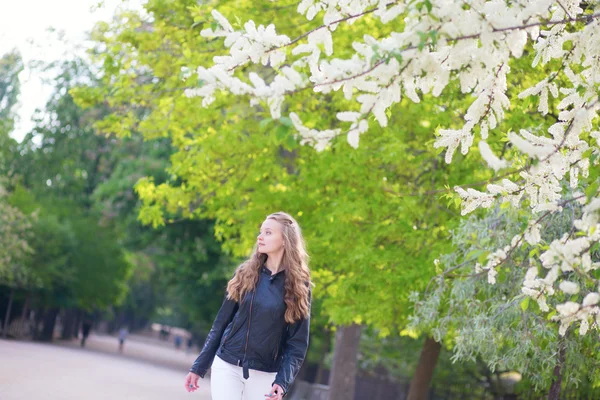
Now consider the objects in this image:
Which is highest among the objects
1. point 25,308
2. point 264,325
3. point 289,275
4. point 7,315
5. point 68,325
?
point 25,308

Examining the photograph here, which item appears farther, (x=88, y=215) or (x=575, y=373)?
(x=88, y=215)

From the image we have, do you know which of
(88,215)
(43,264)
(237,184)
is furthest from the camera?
(88,215)

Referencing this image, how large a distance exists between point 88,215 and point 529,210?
35.2 meters

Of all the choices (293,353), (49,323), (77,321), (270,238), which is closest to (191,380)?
(293,353)

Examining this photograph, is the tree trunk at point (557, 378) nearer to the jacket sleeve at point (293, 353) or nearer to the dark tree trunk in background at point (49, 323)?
the jacket sleeve at point (293, 353)

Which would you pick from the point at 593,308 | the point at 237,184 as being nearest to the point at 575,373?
the point at 593,308

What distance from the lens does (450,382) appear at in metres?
20.4

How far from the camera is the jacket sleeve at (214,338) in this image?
5805 mm

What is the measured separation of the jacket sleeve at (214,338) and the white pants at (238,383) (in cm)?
14

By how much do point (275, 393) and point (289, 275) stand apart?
79cm

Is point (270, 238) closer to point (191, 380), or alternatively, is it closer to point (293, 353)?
point (293, 353)

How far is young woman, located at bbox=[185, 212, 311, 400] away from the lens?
5645 millimetres

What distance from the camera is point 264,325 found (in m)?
5.76

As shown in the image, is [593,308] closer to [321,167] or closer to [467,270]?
[467,270]
